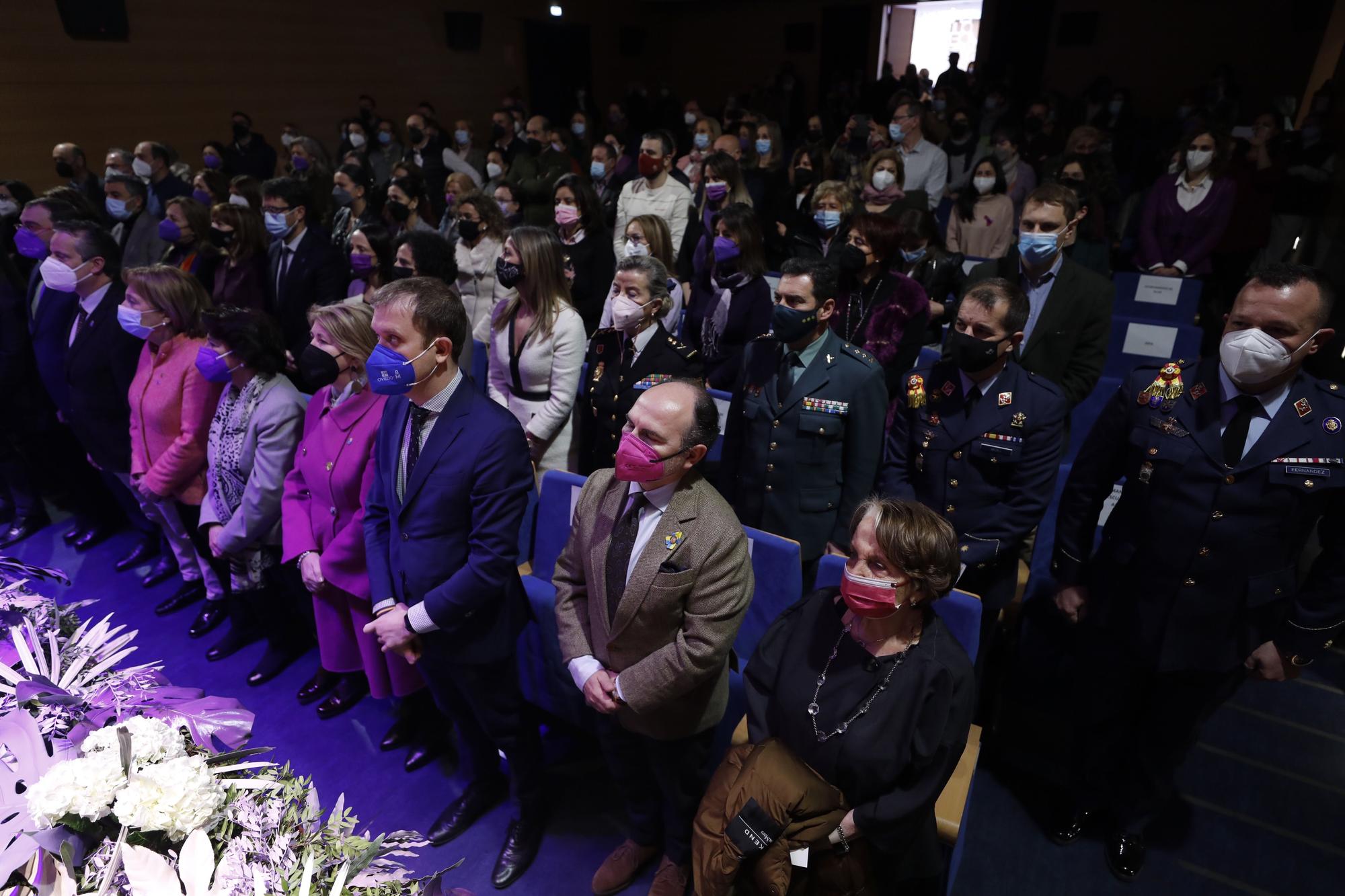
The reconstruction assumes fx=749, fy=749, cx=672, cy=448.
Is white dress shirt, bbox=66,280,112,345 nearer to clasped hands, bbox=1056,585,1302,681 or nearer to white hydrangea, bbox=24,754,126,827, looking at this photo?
white hydrangea, bbox=24,754,126,827

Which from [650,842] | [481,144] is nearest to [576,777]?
[650,842]

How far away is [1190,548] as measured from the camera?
202cm

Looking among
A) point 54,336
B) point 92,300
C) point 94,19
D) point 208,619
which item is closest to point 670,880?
point 208,619

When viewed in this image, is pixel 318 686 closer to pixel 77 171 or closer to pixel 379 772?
pixel 379 772

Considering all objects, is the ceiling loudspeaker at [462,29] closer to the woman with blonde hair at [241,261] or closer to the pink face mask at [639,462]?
the woman with blonde hair at [241,261]

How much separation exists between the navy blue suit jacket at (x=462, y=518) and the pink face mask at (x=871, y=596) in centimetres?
99

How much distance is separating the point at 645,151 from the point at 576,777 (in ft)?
13.6

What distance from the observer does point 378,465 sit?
2.31 metres

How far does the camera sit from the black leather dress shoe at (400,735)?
2945 mm

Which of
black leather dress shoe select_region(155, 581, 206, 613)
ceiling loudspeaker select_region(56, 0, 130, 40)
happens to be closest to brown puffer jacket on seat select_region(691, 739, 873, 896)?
black leather dress shoe select_region(155, 581, 206, 613)

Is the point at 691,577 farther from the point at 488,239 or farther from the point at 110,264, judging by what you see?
the point at 110,264

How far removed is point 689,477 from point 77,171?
8225 millimetres

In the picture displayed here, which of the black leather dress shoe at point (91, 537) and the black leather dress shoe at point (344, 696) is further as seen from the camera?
the black leather dress shoe at point (91, 537)

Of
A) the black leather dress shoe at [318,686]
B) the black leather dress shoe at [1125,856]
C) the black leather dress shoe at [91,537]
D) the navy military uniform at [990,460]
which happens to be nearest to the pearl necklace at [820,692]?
the navy military uniform at [990,460]
